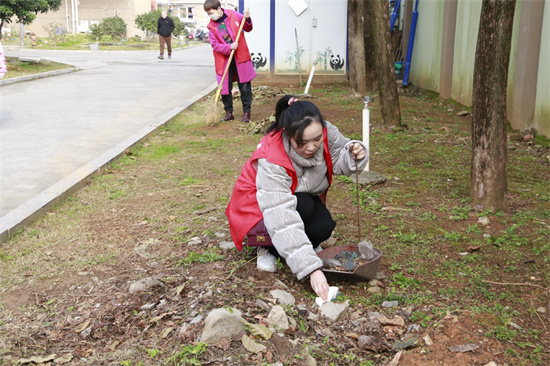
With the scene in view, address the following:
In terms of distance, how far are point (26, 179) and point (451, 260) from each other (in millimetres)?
4282

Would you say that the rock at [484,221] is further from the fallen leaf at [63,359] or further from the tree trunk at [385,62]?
the tree trunk at [385,62]

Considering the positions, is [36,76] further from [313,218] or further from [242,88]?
[313,218]

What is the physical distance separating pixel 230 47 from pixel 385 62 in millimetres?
2352

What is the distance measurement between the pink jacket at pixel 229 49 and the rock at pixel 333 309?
252 inches

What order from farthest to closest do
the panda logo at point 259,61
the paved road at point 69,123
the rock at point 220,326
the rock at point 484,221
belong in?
the panda logo at point 259,61, the paved road at point 69,123, the rock at point 484,221, the rock at point 220,326

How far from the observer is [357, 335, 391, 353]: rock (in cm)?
294

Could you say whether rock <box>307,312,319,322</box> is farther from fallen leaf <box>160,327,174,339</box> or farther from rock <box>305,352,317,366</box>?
fallen leaf <box>160,327,174,339</box>

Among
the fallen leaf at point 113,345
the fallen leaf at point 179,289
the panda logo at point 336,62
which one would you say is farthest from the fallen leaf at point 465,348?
the panda logo at point 336,62

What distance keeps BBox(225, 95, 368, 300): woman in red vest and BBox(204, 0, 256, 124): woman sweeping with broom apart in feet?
18.3

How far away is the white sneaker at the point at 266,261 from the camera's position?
3.81m

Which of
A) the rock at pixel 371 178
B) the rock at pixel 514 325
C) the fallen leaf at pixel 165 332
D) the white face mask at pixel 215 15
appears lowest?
the fallen leaf at pixel 165 332

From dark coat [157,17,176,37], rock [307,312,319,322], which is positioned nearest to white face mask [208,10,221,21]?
rock [307,312,319,322]

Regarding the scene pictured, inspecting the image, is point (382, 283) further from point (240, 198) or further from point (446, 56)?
point (446, 56)

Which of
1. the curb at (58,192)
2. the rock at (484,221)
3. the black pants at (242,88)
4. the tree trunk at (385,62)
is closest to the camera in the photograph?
the rock at (484,221)
